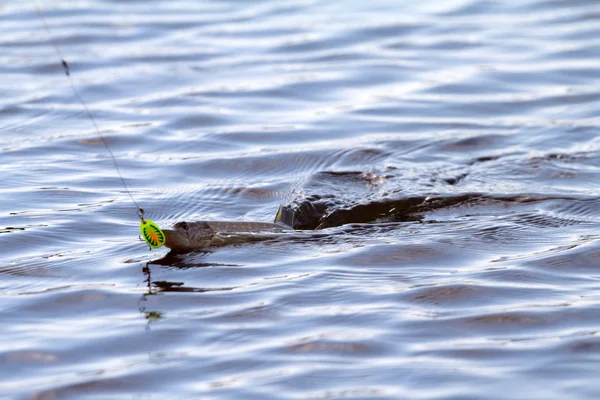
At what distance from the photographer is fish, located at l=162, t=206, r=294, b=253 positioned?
5812mm

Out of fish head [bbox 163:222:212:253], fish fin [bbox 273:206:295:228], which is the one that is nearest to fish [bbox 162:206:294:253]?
fish head [bbox 163:222:212:253]

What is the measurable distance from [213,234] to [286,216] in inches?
31.3

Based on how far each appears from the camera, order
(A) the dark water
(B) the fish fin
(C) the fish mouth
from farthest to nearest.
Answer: (B) the fish fin
(C) the fish mouth
(A) the dark water

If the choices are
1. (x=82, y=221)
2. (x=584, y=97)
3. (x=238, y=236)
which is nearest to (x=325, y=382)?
(x=238, y=236)

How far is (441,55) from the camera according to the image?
39.8ft

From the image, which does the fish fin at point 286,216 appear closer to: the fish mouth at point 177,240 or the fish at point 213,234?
the fish at point 213,234

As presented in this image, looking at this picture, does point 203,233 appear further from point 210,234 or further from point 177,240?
point 177,240

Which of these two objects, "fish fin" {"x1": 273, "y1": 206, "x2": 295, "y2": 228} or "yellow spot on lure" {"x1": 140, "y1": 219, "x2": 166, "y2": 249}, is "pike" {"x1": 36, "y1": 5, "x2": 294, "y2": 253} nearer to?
"yellow spot on lure" {"x1": 140, "y1": 219, "x2": 166, "y2": 249}

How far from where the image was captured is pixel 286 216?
664 cm

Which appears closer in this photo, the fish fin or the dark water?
the dark water

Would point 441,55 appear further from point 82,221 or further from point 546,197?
point 82,221

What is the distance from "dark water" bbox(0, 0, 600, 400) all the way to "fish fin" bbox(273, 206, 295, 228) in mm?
111

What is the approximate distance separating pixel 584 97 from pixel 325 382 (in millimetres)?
6762

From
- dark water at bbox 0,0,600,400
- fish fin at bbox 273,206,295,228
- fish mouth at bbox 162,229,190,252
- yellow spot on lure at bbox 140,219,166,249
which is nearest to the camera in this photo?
dark water at bbox 0,0,600,400
